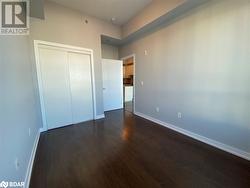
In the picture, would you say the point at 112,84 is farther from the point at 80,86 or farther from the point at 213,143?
the point at 213,143

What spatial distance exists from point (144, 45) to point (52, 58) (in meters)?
2.68

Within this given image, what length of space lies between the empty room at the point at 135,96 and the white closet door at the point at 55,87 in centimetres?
2

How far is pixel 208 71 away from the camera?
7.68 ft

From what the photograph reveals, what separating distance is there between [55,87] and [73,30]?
1.62 m

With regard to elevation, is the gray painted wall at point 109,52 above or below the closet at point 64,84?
above

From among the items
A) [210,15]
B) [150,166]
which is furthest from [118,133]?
[210,15]

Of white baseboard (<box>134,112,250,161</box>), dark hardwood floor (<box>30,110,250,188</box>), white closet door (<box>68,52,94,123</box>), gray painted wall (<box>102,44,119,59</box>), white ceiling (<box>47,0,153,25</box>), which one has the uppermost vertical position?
white ceiling (<box>47,0,153,25</box>)

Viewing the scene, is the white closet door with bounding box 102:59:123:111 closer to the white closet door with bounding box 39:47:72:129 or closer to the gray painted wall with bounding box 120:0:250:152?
the white closet door with bounding box 39:47:72:129

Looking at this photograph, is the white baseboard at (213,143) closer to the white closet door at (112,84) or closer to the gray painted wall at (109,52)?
the white closet door at (112,84)

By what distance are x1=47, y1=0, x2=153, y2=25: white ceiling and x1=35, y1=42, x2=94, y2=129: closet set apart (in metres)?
1.04

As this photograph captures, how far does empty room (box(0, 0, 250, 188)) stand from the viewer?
157 centimetres

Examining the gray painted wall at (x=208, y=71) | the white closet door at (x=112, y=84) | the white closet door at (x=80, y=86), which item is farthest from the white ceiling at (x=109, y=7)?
the white closet door at (x=112, y=84)

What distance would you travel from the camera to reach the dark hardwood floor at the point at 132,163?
61.4 inches

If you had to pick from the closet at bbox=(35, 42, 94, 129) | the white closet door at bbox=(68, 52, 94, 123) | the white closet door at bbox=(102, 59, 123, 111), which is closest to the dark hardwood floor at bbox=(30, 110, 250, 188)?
the closet at bbox=(35, 42, 94, 129)
